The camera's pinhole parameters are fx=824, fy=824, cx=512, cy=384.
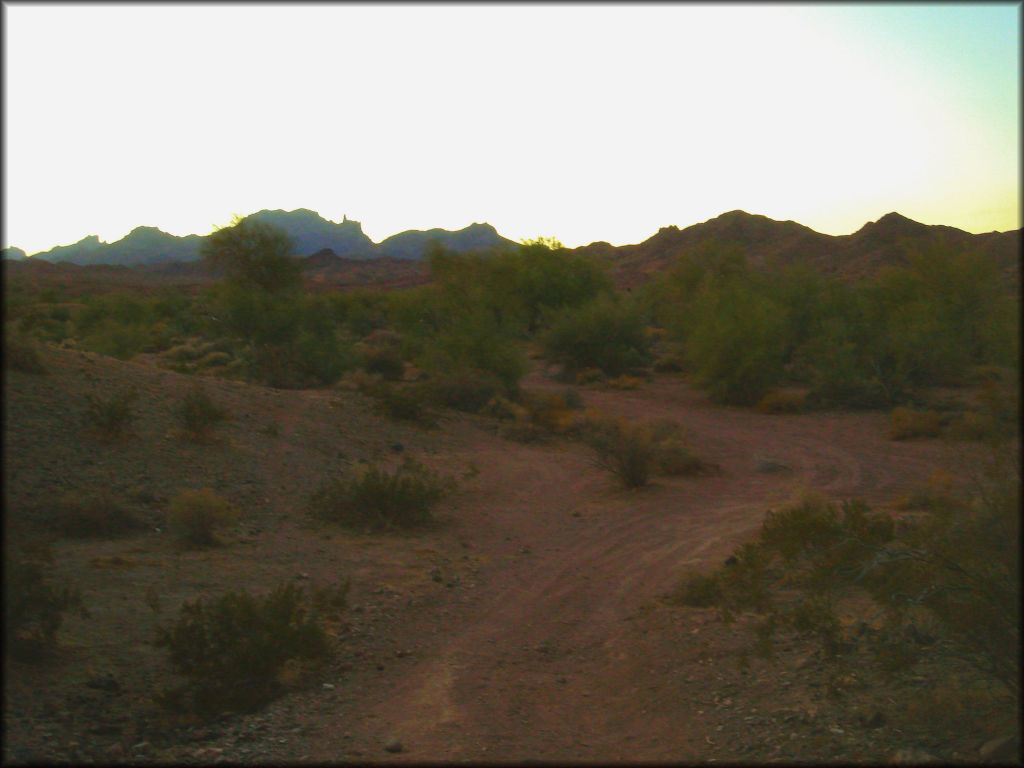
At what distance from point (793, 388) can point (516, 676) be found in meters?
26.6

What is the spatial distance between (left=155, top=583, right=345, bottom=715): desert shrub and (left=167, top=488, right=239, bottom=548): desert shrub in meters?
3.58

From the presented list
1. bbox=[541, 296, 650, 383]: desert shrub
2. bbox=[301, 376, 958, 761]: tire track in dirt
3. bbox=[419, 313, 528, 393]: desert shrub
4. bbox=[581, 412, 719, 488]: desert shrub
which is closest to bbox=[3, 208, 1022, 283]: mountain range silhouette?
bbox=[419, 313, 528, 393]: desert shrub

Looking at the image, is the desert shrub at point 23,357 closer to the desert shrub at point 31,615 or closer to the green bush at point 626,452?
the desert shrub at point 31,615

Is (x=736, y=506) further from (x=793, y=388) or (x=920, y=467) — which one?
(x=793, y=388)

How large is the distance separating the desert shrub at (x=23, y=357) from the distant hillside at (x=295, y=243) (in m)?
2.05

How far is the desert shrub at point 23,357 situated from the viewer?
1483cm

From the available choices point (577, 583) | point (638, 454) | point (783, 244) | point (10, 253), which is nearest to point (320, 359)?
point (638, 454)

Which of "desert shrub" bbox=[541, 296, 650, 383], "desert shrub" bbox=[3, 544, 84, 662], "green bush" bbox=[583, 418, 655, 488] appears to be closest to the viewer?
"desert shrub" bbox=[3, 544, 84, 662]

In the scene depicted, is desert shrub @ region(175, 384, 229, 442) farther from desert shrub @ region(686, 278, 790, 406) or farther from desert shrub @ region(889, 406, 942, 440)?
desert shrub @ region(686, 278, 790, 406)

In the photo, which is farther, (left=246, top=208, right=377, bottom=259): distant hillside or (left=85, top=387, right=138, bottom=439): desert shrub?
(left=246, top=208, right=377, bottom=259): distant hillside

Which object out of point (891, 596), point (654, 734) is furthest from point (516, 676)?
point (891, 596)

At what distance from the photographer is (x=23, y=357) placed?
15117 mm

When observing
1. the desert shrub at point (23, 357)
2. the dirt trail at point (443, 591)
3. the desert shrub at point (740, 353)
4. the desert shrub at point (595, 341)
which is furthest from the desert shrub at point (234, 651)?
the desert shrub at point (595, 341)

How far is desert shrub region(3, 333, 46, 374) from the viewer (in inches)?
584
